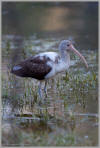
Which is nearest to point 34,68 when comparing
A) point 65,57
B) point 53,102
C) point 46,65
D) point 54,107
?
point 46,65

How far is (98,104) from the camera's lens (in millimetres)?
8648

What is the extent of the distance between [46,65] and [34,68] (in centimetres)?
37

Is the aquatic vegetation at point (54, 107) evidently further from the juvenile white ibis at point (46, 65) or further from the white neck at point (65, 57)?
the white neck at point (65, 57)

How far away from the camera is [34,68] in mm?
9414

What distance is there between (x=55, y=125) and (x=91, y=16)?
18477mm

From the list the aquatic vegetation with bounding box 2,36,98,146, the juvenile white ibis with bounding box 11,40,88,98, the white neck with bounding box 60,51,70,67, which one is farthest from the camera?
the white neck with bounding box 60,51,70,67

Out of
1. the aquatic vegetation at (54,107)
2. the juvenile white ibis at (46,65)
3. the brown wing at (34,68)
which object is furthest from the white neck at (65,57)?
the aquatic vegetation at (54,107)

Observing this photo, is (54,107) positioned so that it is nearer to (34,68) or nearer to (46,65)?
(46,65)

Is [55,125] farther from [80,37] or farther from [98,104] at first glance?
[80,37]

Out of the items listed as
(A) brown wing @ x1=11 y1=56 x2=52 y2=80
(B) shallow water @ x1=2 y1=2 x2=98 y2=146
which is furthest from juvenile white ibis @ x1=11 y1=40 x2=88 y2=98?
(B) shallow water @ x1=2 y1=2 x2=98 y2=146

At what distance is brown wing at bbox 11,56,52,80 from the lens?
9.20 meters

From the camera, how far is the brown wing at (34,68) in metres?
9.20

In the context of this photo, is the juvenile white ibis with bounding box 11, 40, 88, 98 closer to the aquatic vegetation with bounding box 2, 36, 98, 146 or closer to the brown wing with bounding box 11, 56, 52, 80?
the brown wing with bounding box 11, 56, 52, 80

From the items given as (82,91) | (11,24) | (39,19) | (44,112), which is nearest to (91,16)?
(39,19)
